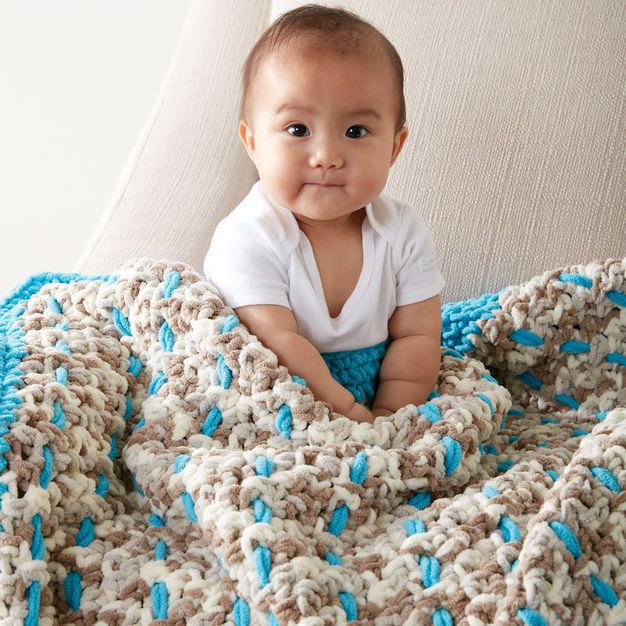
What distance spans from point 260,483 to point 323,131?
38cm

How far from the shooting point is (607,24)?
1.28 meters

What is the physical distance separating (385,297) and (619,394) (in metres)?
0.30

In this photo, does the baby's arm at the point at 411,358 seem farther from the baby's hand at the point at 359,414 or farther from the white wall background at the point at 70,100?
the white wall background at the point at 70,100

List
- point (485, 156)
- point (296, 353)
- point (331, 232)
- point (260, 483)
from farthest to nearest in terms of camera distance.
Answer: point (485, 156)
point (331, 232)
point (296, 353)
point (260, 483)

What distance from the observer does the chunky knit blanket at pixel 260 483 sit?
2.43 ft

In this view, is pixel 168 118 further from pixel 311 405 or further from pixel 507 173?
pixel 311 405

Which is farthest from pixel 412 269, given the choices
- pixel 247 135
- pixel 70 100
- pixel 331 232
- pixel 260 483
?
pixel 70 100

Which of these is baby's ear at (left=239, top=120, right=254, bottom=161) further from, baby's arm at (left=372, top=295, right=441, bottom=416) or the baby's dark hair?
baby's arm at (left=372, top=295, right=441, bottom=416)

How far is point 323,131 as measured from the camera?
0.97 m

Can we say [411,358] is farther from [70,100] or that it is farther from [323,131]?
[70,100]

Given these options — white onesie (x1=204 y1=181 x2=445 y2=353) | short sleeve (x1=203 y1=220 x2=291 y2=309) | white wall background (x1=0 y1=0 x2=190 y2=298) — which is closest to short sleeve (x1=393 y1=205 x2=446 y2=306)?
white onesie (x1=204 y1=181 x2=445 y2=353)

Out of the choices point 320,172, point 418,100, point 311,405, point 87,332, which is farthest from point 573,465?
point 418,100

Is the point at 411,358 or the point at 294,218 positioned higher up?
the point at 294,218

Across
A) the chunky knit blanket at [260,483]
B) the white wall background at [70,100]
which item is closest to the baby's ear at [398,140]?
the chunky knit blanket at [260,483]
